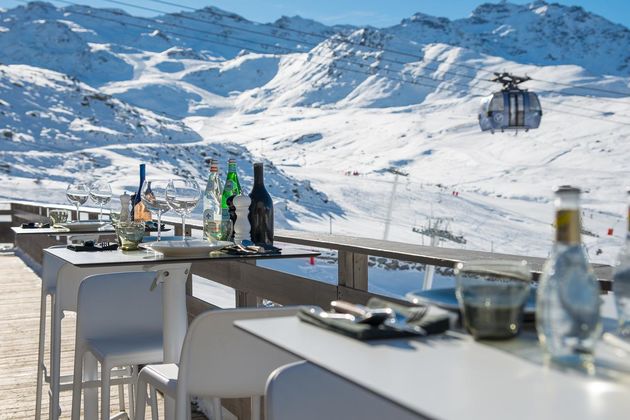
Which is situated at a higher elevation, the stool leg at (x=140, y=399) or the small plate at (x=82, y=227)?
the small plate at (x=82, y=227)

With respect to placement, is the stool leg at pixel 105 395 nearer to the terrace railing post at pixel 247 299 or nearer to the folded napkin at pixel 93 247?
the folded napkin at pixel 93 247

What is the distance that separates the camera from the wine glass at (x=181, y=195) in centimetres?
224

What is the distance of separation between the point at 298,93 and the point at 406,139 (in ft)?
195

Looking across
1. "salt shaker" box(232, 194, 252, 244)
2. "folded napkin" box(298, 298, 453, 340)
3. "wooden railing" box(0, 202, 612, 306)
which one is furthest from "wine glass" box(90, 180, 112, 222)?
"folded napkin" box(298, 298, 453, 340)

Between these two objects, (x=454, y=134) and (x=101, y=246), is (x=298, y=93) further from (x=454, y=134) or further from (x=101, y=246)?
(x=101, y=246)

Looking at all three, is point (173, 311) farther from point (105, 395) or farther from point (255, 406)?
point (255, 406)

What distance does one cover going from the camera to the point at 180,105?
116750 millimetres

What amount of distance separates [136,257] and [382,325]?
1127 millimetres

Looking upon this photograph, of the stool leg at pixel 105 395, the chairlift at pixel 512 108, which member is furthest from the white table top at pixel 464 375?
the chairlift at pixel 512 108

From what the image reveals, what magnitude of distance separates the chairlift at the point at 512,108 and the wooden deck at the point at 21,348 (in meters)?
10.3

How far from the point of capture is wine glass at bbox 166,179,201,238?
2.24 meters

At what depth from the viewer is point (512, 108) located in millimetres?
14992

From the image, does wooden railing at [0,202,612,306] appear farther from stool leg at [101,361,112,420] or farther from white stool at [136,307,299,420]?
stool leg at [101,361,112,420]

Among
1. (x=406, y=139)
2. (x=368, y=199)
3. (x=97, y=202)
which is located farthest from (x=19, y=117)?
(x=97, y=202)
